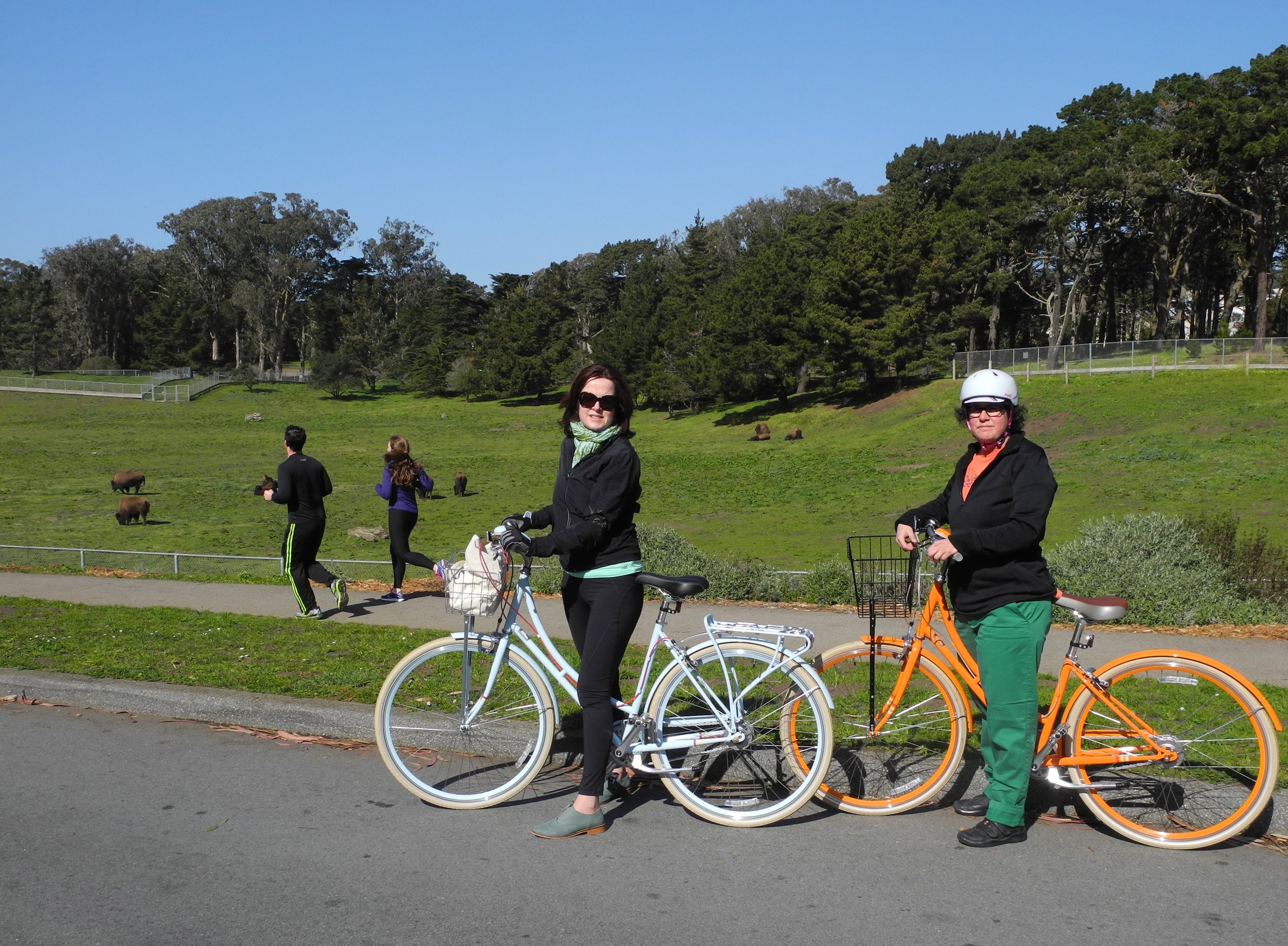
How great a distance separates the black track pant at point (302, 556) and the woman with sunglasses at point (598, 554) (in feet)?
18.2

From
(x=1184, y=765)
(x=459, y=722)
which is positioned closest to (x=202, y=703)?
(x=459, y=722)

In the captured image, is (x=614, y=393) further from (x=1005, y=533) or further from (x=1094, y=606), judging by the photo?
(x=1094, y=606)

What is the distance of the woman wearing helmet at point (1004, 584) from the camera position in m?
4.25

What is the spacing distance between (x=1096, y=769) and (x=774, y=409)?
183 ft

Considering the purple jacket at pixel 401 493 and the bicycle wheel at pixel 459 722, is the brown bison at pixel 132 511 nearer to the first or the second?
the purple jacket at pixel 401 493

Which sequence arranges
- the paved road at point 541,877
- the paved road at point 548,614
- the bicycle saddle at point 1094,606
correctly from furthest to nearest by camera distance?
the paved road at point 548,614 → the bicycle saddle at point 1094,606 → the paved road at point 541,877

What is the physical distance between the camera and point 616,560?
15.0 ft

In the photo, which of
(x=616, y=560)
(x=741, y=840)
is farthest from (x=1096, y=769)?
(x=616, y=560)

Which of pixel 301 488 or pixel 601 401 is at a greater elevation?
pixel 601 401

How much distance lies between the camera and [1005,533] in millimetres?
4203

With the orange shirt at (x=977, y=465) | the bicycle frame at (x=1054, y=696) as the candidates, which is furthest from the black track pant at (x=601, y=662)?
the orange shirt at (x=977, y=465)

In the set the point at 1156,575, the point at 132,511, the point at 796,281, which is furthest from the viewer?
the point at 796,281

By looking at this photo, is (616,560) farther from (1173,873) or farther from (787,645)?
(1173,873)

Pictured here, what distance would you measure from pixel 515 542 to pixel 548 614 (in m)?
Answer: 5.55
